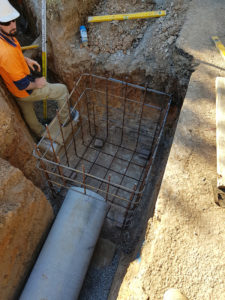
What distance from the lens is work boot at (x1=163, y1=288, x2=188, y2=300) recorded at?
1.45 metres

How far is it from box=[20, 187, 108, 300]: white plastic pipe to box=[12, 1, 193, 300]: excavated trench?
1.01 ft

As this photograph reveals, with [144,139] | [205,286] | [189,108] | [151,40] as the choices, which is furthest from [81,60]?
[205,286]

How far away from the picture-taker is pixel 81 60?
11.7ft

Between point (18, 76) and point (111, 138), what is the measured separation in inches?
73.4

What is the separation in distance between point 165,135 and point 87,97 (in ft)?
4.49

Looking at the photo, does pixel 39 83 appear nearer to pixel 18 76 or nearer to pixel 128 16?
pixel 18 76

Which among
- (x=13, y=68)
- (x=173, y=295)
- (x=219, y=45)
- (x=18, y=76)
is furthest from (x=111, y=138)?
(x=173, y=295)

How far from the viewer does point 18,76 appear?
2801 millimetres

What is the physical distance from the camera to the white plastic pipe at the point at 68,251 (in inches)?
89.4

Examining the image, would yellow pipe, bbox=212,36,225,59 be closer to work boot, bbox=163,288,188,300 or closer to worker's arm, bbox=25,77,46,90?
worker's arm, bbox=25,77,46,90

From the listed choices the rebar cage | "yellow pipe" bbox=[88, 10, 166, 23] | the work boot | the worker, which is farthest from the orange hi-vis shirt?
the work boot

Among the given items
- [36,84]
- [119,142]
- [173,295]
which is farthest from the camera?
[119,142]

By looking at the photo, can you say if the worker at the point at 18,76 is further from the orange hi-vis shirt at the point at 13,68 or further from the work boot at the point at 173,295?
the work boot at the point at 173,295

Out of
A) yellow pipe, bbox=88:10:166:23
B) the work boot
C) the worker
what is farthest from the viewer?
yellow pipe, bbox=88:10:166:23
